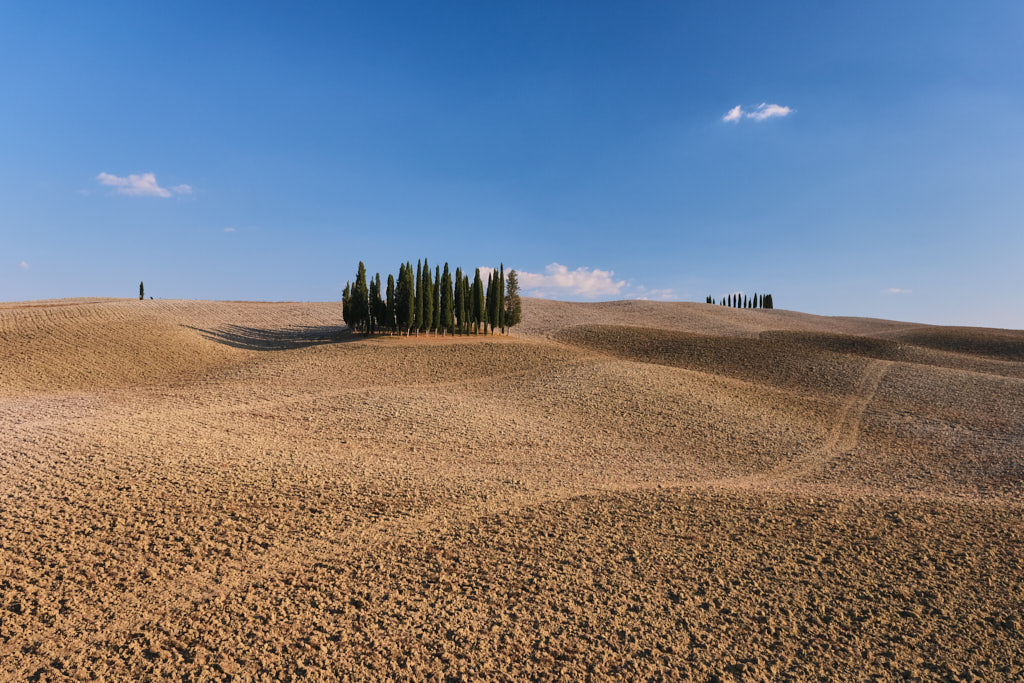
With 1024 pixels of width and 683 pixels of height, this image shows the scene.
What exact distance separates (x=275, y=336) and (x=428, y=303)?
13.3 meters

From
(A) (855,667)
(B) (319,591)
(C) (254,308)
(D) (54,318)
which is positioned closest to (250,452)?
(B) (319,591)

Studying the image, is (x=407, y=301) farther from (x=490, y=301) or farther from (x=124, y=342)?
(x=124, y=342)

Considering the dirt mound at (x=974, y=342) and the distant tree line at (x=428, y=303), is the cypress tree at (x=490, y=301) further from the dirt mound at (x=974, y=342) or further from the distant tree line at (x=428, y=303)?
the dirt mound at (x=974, y=342)

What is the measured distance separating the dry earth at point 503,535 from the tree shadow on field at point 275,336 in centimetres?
1441

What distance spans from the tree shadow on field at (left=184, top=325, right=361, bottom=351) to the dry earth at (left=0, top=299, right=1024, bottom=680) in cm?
1441

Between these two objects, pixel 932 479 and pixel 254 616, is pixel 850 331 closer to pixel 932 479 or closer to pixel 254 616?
pixel 932 479

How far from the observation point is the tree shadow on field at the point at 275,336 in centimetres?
4053

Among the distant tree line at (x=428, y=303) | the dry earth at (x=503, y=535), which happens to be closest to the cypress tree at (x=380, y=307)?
the distant tree line at (x=428, y=303)

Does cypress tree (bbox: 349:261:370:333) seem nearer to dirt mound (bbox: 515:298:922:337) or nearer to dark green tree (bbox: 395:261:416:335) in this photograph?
dark green tree (bbox: 395:261:416:335)

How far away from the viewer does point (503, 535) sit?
11.0m

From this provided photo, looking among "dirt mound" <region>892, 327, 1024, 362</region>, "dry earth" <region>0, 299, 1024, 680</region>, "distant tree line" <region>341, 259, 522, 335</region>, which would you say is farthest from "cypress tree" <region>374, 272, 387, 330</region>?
"dirt mound" <region>892, 327, 1024, 362</region>

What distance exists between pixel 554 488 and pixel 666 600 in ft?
18.1

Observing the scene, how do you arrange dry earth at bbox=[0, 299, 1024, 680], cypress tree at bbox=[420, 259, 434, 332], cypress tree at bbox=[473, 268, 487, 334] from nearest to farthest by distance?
dry earth at bbox=[0, 299, 1024, 680] → cypress tree at bbox=[420, 259, 434, 332] → cypress tree at bbox=[473, 268, 487, 334]

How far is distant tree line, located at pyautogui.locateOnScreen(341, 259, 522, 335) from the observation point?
145 feet
